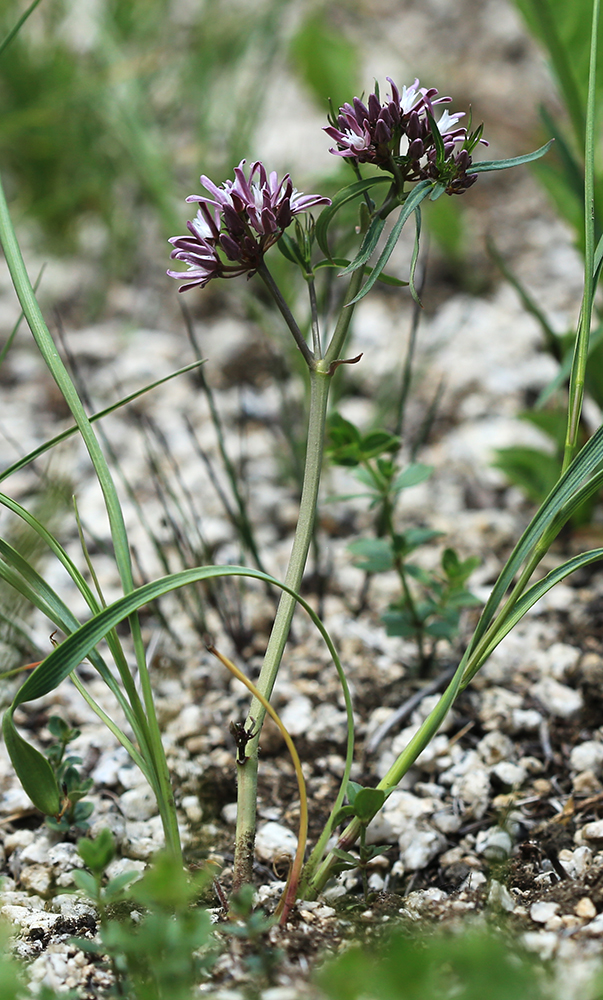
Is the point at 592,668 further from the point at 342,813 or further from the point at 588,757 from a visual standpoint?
the point at 342,813

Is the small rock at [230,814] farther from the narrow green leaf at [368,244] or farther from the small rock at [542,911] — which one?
the narrow green leaf at [368,244]

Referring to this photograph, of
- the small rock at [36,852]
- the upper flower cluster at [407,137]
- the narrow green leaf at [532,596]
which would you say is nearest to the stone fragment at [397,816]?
the narrow green leaf at [532,596]

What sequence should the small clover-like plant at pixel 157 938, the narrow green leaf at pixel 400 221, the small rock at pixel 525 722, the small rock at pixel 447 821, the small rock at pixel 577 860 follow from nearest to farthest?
the small clover-like plant at pixel 157 938 < the narrow green leaf at pixel 400 221 < the small rock at pixel 577 860 < the small rock at pixel 447 821 < the small rock at pixel 525 722

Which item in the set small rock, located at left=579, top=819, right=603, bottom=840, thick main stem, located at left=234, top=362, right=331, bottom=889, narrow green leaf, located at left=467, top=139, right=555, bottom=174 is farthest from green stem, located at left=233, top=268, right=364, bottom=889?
small rock, located at left=579, top=819, right=603, bottom=840

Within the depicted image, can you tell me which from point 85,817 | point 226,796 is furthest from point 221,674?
point 85,817

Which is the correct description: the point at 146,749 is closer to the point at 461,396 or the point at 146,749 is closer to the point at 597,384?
the point at 597,384

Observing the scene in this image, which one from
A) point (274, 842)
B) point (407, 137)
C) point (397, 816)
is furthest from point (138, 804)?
point (407, 137)

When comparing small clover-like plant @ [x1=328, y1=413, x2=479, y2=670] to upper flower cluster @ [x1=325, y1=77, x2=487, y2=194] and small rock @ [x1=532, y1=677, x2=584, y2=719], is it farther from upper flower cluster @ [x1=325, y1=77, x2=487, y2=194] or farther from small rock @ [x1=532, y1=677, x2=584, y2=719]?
upper flower cluster @ [x1=325, y1=77, x2=487, y2=194]
